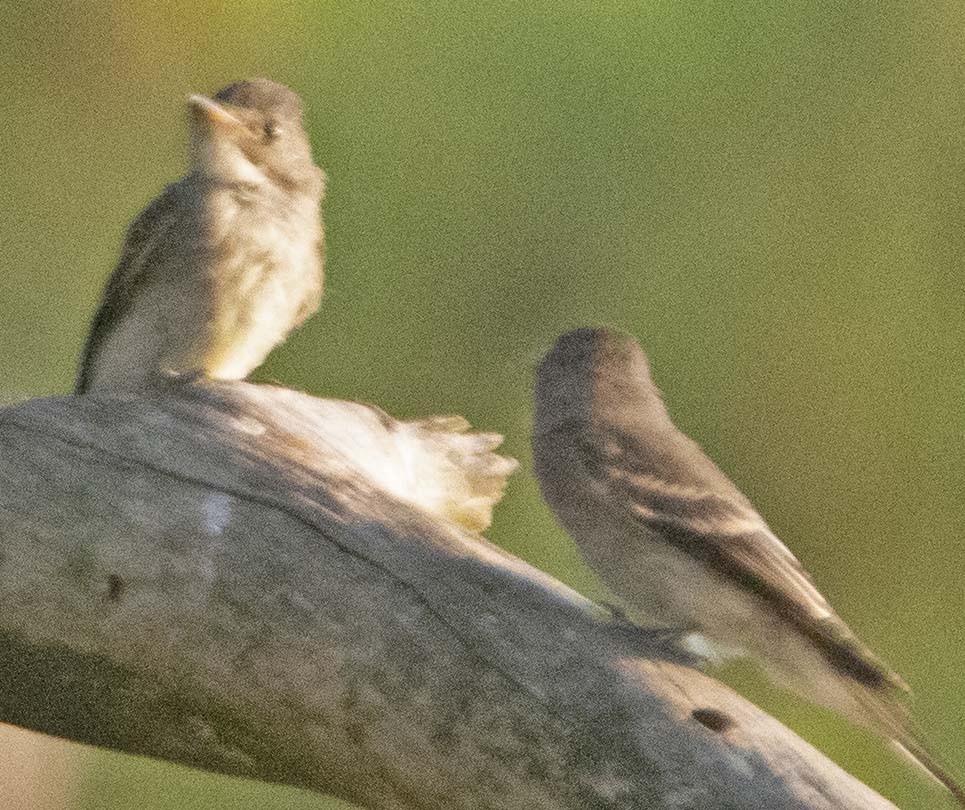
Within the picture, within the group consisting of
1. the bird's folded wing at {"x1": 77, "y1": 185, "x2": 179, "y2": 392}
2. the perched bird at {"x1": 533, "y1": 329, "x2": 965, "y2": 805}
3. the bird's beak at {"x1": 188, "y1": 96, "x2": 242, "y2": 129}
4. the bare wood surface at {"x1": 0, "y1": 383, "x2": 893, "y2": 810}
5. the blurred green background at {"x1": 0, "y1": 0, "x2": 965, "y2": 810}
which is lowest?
the bare wood surface at {"x1": 0, "y1": 383, "x2": 893, "y2": 810}

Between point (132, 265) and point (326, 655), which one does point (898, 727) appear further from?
point (132, 265)

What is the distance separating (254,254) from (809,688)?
199 cm

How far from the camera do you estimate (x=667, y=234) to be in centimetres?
595

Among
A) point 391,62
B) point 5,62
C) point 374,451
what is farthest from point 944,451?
point 5,62

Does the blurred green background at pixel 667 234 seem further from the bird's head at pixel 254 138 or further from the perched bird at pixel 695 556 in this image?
the perched bird at pixel 695 556

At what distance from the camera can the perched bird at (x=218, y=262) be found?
444 centimetres

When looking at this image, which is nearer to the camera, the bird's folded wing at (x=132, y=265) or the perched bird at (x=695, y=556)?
the perched bird at (x=695, y=556)

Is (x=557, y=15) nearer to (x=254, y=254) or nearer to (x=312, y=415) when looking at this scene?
(x=254, y=254)

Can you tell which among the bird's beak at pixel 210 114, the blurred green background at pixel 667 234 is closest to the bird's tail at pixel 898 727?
the blurred green background at pixel 667 234

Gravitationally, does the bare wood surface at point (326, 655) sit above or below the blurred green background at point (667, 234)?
below

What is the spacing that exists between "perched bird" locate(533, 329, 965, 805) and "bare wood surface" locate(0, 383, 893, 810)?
22 centimetres

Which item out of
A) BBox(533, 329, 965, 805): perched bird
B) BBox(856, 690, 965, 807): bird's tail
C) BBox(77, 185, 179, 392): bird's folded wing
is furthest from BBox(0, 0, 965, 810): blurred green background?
BBox(856, 690, 965, 807): bird's tail

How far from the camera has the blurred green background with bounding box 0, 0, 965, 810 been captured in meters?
5.73

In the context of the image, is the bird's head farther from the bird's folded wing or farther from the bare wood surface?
the bare wood surface
